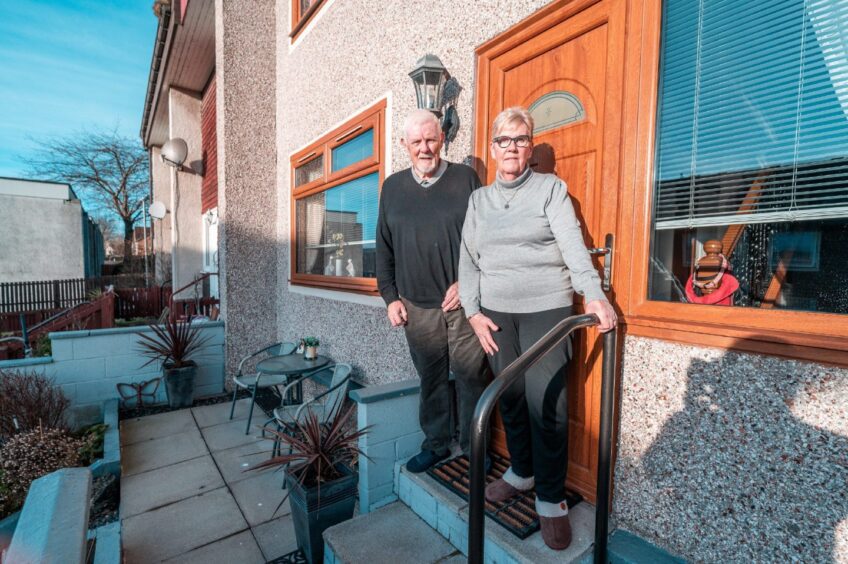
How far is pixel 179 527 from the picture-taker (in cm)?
242

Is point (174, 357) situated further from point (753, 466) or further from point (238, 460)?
point (753, 466)

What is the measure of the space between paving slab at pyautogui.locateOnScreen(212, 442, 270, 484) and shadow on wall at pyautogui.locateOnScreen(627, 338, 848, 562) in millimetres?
2514

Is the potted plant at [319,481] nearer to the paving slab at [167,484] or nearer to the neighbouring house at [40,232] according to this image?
the paving slab at [167,484]

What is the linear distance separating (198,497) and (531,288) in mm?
2628

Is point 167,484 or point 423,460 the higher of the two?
point 423,460

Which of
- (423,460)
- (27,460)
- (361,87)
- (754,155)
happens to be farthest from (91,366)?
(754,155)

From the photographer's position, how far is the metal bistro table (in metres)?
3.34

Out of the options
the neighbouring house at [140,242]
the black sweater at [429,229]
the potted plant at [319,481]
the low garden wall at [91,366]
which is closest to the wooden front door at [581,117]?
the black sweater at [429,229]

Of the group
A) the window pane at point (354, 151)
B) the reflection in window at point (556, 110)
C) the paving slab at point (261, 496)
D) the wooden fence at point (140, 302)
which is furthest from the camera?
the wooden fence at point (140, 302)

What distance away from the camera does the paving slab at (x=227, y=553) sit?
84.7 inches

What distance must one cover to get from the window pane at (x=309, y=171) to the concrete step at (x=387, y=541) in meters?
3.32

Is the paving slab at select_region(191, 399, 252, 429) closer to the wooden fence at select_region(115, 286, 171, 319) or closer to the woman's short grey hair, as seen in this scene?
the woman's short grey hair

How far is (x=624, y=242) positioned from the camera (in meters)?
1.67

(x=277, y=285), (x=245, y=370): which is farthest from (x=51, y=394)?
(x=277, y=285)
